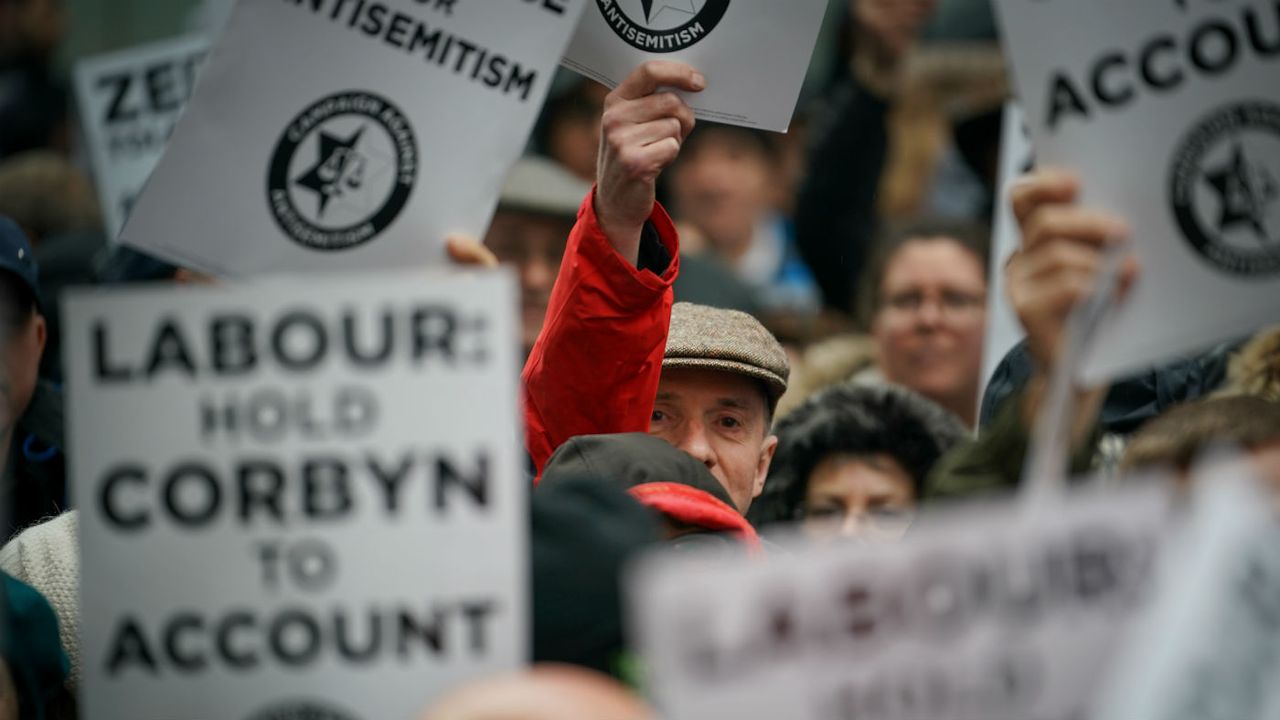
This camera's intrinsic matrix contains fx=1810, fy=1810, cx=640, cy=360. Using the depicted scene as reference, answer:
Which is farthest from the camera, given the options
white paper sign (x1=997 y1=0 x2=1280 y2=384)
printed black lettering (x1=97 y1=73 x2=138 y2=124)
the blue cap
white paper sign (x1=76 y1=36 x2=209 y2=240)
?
printed black lettering (x1=97 y1=73 x2=138 y2=124)

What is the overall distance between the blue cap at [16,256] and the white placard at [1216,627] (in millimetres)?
2715

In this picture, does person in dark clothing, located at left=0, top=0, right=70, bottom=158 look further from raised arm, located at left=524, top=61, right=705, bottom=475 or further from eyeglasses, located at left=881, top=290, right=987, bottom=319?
raised arm, located at left=524, top=61, right=705, bottom=475

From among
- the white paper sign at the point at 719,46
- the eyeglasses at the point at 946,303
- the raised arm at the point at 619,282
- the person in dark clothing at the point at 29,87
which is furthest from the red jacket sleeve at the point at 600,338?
the person in dark clothing at the point at 29,87

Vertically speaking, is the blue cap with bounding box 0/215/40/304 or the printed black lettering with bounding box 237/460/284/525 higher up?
the blue cap with bounding box 0/215/40/304

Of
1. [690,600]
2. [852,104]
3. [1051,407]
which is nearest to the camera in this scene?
[690,600]

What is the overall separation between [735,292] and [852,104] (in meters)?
1.56

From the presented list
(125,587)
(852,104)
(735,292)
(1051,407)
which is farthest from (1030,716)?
(852,104)

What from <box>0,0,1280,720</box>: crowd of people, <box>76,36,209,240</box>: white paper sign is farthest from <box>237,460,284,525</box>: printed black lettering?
<box>76,36,209,240</box>: white paper sign

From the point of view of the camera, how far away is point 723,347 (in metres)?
4.14

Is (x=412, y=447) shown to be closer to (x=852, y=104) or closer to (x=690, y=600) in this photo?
(x=690, y=600)

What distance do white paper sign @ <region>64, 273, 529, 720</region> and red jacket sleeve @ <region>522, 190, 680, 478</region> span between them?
37.4 inches

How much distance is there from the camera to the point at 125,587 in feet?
8.64

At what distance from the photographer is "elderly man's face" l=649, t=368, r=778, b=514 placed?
4141mm

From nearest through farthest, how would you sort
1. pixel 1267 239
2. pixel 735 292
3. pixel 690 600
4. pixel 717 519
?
1. pixel 690 600
2. pixel 1267 239
3. pixel 717 519
4. pixel 735 292
